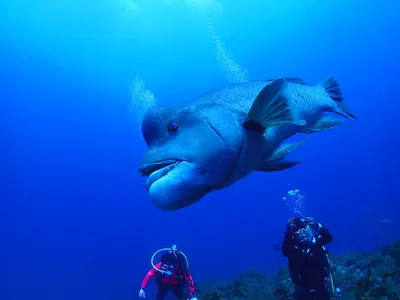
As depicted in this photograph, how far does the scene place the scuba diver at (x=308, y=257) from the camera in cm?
548

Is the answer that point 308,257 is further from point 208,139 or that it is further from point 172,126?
point 172,126

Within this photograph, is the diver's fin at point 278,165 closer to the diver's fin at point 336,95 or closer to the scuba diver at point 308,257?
the diver's fin at point 336,95

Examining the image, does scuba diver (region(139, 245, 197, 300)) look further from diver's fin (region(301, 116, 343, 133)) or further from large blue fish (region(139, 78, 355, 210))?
large blue fish (region(139, 78, 355, 210))

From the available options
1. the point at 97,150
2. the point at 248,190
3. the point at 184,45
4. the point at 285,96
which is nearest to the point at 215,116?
the point at 285,96

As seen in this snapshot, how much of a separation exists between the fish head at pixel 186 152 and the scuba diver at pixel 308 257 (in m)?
3.78

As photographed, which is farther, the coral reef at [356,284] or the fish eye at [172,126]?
the coral reef at [356,284]

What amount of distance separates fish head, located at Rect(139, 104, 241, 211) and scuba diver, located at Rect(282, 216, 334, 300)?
3781mm

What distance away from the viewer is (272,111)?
2.37 m

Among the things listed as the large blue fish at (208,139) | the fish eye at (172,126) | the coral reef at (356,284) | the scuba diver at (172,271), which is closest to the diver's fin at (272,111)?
the large blue fish at (208,139)

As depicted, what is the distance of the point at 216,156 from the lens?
2.24m

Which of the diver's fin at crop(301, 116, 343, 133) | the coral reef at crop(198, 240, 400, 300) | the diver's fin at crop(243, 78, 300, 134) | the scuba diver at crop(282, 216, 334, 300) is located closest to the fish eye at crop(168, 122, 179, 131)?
the diver's fin at crop(243, 78, 300, 134)

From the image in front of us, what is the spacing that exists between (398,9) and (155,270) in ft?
264

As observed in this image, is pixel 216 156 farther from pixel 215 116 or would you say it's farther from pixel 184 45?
pixel 184 45

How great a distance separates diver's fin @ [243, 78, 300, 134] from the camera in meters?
2.26
